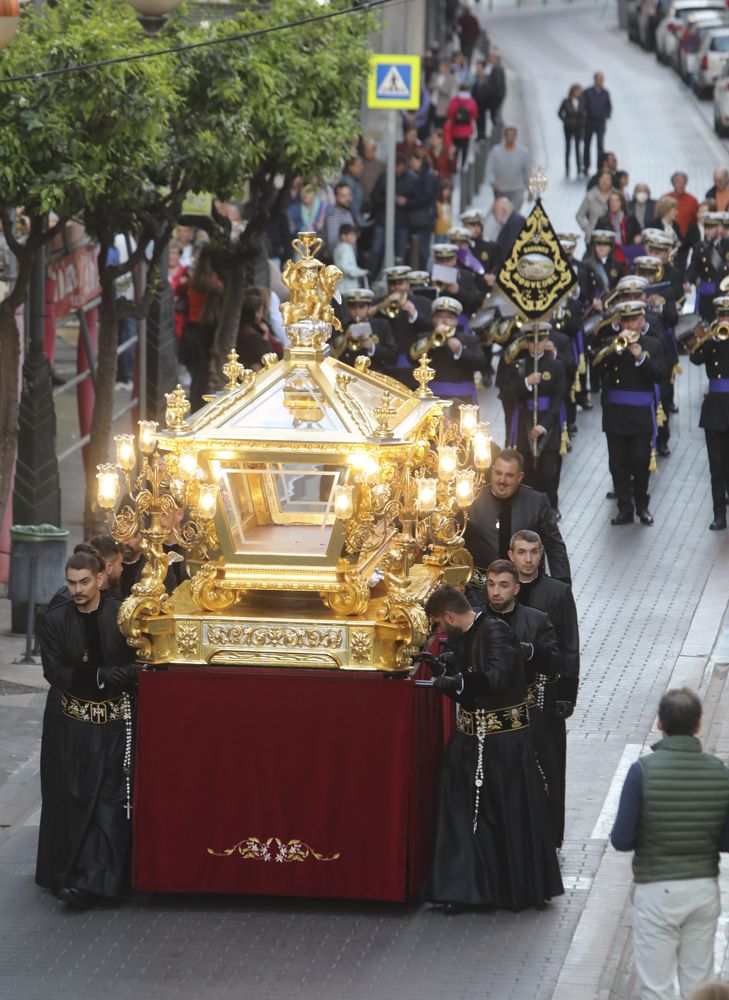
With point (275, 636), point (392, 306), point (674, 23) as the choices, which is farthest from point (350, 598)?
point (674, 23)

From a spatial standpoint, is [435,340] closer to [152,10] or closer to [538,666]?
[152,10]

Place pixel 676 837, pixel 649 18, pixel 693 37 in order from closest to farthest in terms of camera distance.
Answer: pixel 676 837 < pixel 693 37 < pixel 649 18

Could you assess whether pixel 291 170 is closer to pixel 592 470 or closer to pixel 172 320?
pixel 172 320

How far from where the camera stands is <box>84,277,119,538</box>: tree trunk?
758 inches

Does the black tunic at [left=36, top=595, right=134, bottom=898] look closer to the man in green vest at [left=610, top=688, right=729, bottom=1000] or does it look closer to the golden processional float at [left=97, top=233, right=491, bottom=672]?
the golden processional float at [left=97, top=233, right=491, bottom=672]

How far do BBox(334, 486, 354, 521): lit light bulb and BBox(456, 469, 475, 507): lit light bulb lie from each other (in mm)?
1130

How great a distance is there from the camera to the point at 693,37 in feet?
182

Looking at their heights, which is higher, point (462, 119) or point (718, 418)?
point (462, 119)

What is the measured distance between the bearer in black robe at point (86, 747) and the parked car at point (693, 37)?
44473 mm

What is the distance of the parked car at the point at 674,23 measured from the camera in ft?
191

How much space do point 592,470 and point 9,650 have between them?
25.0ft

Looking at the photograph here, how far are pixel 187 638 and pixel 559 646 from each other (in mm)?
2015

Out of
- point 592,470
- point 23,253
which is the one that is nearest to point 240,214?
point 592,470

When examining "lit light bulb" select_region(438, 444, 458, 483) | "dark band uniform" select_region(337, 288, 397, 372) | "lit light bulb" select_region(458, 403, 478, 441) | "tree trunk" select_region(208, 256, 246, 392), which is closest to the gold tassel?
"dark band uniform" select_region(337, 288, 397, 372)
